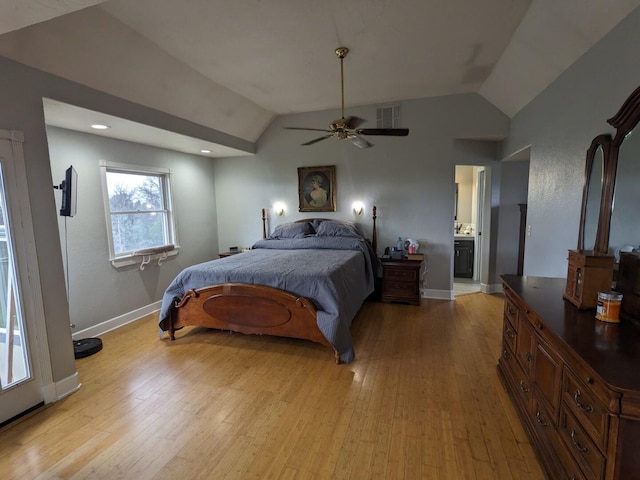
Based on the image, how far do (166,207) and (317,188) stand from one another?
2.38 m

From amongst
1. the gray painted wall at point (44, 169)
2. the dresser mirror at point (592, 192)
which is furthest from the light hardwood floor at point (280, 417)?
the dresser mirror at point (592, 192)

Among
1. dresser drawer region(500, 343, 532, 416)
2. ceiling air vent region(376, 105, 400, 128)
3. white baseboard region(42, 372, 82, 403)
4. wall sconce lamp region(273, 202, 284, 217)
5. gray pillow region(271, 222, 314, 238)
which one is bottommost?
white baseboard region(42, 372, 82, 403)

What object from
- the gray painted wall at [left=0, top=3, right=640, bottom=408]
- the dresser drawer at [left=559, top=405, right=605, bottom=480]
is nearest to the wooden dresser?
the dresser drawer at [left=559, top=405, right=605, bottom=480]

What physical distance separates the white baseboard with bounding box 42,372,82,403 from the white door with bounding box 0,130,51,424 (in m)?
0.04

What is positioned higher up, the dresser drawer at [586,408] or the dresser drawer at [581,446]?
the dresser drawer at [586,408]

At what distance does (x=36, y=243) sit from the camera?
2303 millimetres

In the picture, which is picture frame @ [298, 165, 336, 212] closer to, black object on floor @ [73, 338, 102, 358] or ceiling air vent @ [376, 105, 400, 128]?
ceiling air vent @ [376, 105, 400, 128]

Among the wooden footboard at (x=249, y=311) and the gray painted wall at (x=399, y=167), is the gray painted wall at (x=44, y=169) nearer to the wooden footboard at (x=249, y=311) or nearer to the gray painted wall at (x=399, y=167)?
the wooden footboard at (x=249, y=311)

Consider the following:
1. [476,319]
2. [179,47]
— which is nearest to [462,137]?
A: [476,319]

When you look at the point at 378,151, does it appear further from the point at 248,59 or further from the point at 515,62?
the point at 248,59

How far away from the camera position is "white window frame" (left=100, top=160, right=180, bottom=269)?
12.3 ft

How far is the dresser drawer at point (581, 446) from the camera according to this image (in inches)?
46.8

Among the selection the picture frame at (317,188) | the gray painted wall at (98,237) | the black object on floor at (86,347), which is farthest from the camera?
the picture frame at (317,188)

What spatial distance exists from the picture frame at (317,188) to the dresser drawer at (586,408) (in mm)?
3961
